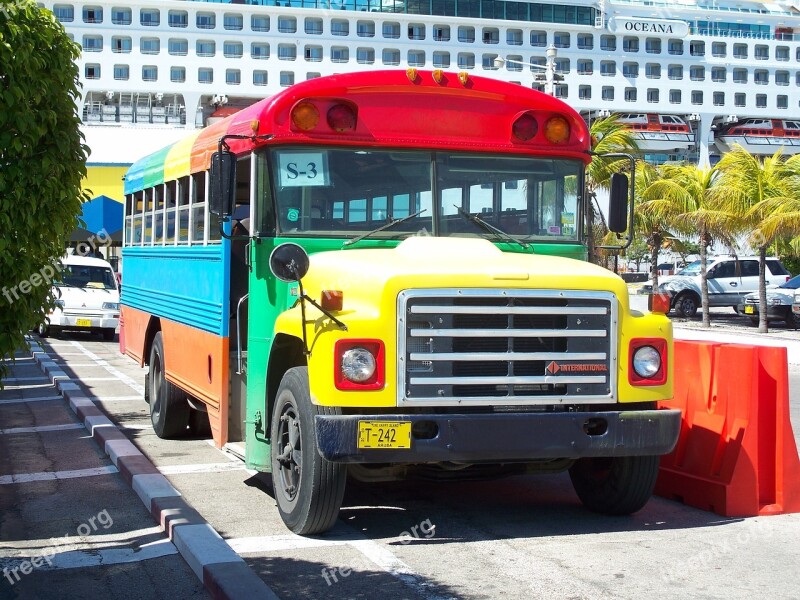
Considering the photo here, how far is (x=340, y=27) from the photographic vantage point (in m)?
82.1

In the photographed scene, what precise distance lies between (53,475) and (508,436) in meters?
4.59

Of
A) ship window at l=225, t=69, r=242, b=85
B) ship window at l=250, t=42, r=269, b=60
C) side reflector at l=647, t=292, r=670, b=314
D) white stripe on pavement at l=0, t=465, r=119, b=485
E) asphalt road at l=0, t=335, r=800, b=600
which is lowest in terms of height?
white stripe on pavement at l=0, t=465, r=119, b=485

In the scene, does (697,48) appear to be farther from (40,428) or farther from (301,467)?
(301,467)

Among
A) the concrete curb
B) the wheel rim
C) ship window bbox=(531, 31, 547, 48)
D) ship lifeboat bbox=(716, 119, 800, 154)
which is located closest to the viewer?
the concrete curb

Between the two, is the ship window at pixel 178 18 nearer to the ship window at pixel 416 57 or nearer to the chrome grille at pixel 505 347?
the ship window at pixel 416 57

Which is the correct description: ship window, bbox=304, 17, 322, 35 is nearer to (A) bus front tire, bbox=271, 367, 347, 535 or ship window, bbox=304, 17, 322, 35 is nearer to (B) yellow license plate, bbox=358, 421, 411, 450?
(A) bus front tire, bbox=271, 367, 347, 535

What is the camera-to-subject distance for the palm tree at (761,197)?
2714 centimetres

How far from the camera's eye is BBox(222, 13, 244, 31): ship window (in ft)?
262

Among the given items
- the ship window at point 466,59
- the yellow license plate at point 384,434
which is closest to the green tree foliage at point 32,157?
the yellow license plate at point 384,434

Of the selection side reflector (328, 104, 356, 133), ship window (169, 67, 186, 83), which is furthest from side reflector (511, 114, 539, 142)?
ship window (169, 67, 186, 83)

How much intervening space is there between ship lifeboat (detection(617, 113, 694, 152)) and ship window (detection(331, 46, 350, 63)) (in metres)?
22.8

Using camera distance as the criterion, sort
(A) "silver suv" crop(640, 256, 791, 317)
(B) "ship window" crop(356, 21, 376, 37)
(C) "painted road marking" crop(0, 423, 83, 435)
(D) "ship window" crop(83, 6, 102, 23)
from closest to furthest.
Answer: (C) "painted road marking" crop(0, 423, 83, 435) < (A) "silver suv" crop(640, 256, 791, 317) < (D) "ship window" crop(83, 6, 102, 23) < (B) "ship window" crop(356, 21, 376, 37)

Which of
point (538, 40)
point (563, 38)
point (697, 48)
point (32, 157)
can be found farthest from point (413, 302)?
point (697, 48)

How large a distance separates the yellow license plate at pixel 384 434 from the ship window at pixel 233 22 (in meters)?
77.5
